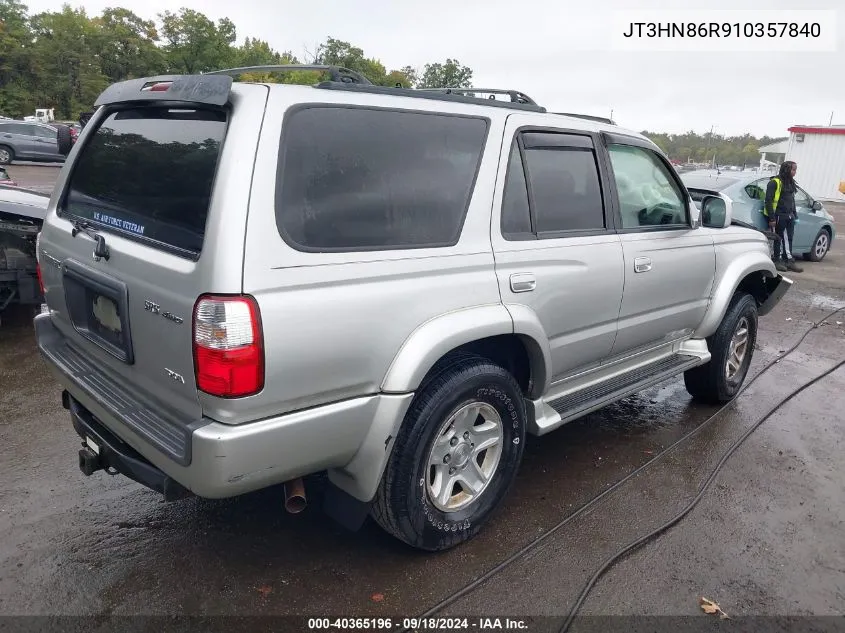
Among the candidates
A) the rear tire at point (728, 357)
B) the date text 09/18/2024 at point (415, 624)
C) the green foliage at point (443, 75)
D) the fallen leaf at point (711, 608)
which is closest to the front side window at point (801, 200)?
the rear tire at point (728, 357)

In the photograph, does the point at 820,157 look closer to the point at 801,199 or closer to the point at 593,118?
the point at 801,199

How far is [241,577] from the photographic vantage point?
2.65 meters

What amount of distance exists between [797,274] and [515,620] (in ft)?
33.8

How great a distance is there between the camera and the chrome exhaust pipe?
2445 millimetres

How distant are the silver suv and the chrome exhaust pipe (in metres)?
0.15

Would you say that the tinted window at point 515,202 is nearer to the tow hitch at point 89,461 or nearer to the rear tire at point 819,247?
the tow hitch at point 89,461

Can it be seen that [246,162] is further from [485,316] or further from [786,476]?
[786,476]

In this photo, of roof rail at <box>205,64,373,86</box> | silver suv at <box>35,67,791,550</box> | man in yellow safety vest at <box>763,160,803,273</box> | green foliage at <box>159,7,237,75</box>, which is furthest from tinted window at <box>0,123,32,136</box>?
green foliage at <box>159,7,237,75</box>

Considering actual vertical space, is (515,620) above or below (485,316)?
below

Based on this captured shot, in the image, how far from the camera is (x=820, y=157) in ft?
102

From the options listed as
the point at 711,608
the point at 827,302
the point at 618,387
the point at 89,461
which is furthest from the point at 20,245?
the point at 827,302

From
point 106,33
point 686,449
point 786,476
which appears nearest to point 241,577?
point 686,449

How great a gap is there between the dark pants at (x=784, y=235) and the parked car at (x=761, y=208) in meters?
0.26

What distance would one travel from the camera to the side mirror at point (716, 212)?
4.17 m
